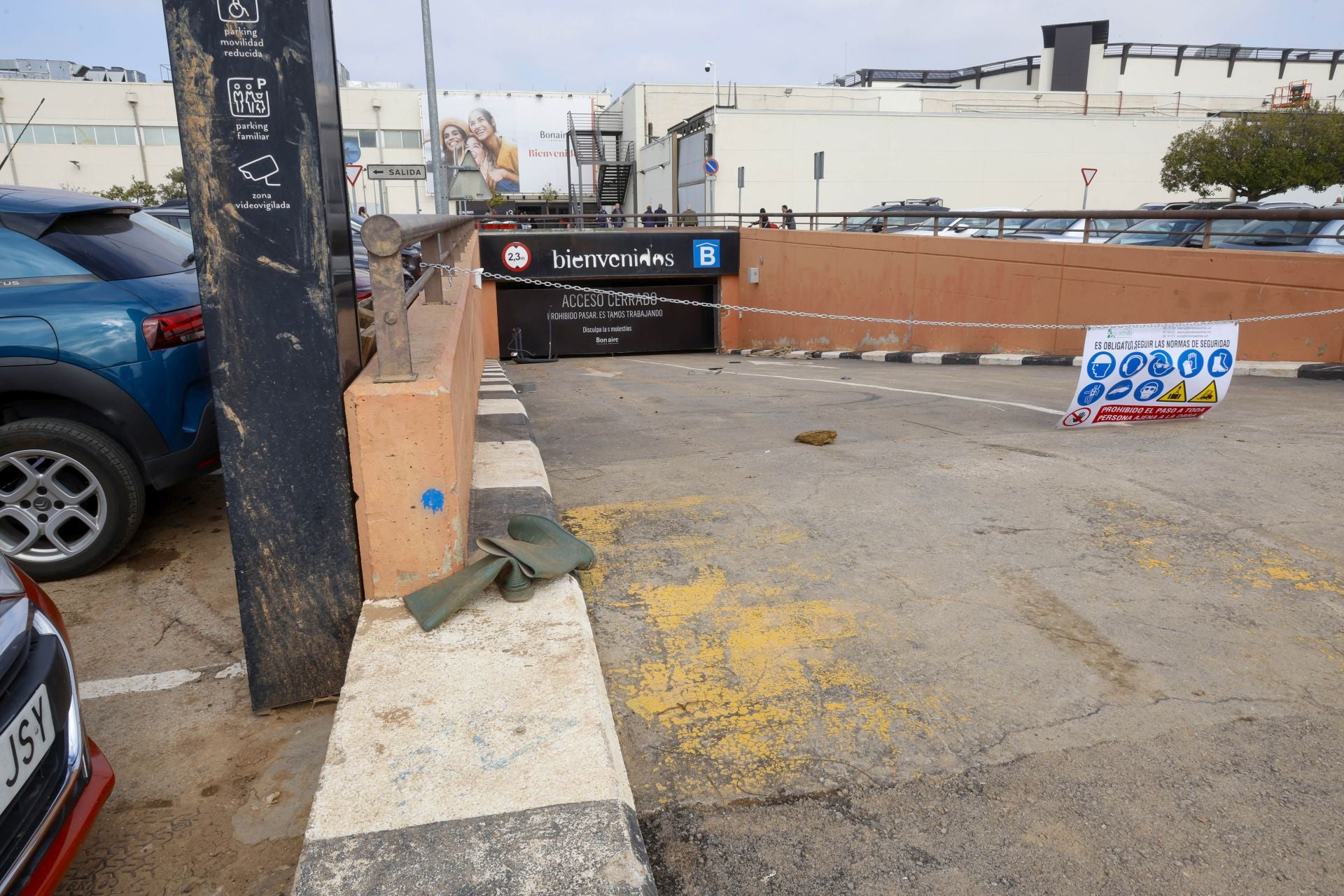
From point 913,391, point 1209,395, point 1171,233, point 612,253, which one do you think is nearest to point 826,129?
point 612,253

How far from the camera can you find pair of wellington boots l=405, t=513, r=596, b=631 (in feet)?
9.47

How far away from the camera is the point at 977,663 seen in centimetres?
309

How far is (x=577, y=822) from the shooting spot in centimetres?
196

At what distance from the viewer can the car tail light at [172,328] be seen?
13.5 ft

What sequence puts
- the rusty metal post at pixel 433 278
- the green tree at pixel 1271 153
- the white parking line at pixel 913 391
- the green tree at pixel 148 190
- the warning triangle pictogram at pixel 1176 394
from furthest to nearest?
the green tree at pixel 148 190 → the green tree at pixel 1271 153 → the white parking line at pixel 913 391 → the warning triangle pictogram at pixel 1176 394 → the rusty metal post at pixel 433 278

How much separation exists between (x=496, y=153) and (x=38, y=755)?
210 ft

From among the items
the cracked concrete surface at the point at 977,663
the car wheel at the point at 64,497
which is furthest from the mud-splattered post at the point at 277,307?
the car wheel at the point at 64,497

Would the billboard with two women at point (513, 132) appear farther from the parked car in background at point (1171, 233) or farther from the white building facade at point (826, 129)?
the parked car in background at point (1171, 233)

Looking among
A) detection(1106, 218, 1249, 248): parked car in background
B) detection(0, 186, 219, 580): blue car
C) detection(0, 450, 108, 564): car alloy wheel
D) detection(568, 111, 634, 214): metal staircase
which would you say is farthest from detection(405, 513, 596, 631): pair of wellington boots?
detection(568, 111, 634, 214): metal staircase

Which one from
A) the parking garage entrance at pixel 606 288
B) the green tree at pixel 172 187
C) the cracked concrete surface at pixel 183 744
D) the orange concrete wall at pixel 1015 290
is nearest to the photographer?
the cracked concrete surface at pixel 183 744

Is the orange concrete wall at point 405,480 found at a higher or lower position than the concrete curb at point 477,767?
higher

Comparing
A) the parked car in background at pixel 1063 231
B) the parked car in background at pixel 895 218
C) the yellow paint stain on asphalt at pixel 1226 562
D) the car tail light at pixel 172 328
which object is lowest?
the yellow paint stain on asphalt at pixel 1226 562

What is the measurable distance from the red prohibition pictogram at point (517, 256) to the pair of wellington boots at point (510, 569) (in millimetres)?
20945

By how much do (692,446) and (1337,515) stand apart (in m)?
3.84
